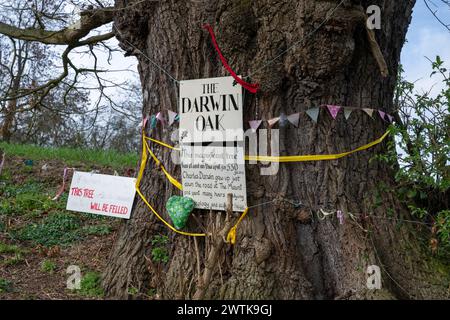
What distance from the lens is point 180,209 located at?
12.9 feet

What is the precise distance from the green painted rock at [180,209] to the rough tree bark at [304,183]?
4.5 inches

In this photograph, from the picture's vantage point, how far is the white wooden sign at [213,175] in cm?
378

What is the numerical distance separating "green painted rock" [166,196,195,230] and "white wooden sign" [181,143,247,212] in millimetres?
76

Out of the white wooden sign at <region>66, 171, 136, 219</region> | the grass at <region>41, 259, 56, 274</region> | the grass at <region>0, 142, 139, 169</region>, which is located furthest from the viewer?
the grass at <region>0, 142, 139, 169</region>

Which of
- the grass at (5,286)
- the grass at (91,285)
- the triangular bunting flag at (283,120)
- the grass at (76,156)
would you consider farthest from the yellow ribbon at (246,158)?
the grass at (76,156)

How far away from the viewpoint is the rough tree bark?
11.9 feet

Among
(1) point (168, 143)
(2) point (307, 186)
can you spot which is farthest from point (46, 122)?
(2) point (307, 186)

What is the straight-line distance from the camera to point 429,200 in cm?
427

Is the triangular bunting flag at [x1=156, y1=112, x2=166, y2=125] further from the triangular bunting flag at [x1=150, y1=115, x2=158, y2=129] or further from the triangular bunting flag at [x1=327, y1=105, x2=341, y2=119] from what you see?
the triangular bunting flag at [x1=327, y1=105, x2=341, y2=119]

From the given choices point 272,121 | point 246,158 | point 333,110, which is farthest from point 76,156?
point 333,110

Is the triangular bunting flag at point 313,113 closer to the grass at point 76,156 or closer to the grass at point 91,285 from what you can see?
the grass at point 91,285

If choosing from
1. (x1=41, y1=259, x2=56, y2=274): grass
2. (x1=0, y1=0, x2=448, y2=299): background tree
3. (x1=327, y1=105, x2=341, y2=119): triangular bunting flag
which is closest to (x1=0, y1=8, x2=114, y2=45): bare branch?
(x1=0, y1=0, x2=448, y2=299): background tree

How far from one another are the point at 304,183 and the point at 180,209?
3.40 feet

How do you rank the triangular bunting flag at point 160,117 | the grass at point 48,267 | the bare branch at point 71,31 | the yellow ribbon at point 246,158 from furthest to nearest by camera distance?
the bare branch at point 71,31 → the grass at point 48,267 → the triangular bunting flag at point 160,117 → the yellow ribbon at point 246,158
